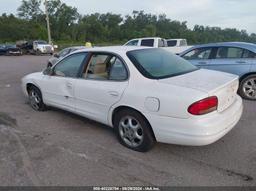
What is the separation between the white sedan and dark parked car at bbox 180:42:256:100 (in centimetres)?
267

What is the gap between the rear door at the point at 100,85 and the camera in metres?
3.78

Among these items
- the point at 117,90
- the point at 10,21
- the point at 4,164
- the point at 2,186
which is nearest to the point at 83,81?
the point at 117,90

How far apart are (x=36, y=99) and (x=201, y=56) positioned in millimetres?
4450

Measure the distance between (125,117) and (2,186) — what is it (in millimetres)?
1769

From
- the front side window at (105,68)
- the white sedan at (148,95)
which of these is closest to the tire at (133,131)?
the white sedan at (148,95)

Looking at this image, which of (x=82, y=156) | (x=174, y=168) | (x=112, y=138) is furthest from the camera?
(x=112, y=138)

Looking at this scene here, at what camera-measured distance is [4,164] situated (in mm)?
3428

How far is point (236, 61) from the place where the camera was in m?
6.41

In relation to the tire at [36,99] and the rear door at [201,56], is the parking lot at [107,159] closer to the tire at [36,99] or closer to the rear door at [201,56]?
the tire at [36,99]

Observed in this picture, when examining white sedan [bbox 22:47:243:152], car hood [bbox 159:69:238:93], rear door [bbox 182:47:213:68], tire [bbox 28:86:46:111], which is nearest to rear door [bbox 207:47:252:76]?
rear door [bbox 182:47:213:68]

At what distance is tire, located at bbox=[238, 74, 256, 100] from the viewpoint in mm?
6258

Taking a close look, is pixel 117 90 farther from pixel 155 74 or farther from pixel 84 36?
Answer: pixel 84 36

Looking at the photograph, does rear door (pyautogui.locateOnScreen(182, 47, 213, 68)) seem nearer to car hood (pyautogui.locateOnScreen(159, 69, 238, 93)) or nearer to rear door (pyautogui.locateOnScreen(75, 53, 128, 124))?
car hood (pyautogui.locateOnScreen(159, 69, 238, 93))

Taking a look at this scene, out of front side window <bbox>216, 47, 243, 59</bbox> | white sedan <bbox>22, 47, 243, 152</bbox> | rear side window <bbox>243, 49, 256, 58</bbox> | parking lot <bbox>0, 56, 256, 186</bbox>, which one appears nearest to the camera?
parking lot <bbox>0, 56, 256, 186</bbox>
